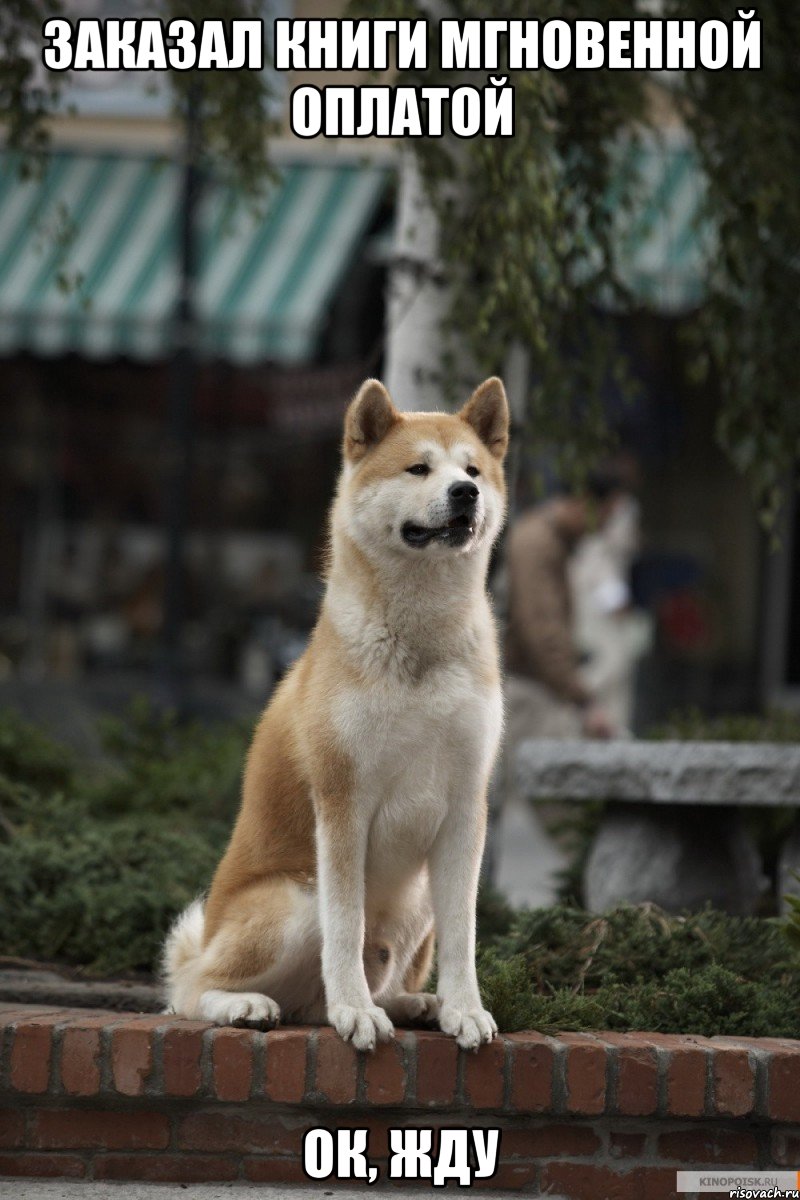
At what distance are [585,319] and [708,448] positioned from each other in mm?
8012

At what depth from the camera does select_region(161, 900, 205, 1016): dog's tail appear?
3.73 meters

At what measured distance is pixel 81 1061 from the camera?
3.47 meters

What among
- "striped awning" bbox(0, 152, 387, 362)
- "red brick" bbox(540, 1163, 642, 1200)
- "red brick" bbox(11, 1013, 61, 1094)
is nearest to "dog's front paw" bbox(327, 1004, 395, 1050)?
"red brick" bbox(540, 1163, 642, 1200)

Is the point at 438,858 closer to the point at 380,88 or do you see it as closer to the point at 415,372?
the point at 415,372

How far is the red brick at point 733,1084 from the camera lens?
346 centimetres

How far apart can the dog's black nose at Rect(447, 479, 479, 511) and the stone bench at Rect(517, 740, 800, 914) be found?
7.03 ft

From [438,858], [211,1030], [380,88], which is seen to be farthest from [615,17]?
[211,1030]

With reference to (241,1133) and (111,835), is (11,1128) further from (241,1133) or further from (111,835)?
(111,835)

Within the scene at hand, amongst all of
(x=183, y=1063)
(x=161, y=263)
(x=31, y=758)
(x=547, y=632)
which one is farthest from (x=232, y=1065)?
(x=161, y=263)

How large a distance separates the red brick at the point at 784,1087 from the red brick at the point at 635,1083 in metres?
0.26

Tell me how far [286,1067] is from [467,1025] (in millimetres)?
410

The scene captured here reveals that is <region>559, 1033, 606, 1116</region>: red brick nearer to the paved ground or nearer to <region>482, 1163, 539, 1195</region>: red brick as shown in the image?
<region>482, 1163, 539, 1195</region>: red brick

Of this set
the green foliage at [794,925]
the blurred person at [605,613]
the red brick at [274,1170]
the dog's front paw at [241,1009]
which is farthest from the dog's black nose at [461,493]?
the blurred person at [605,613]

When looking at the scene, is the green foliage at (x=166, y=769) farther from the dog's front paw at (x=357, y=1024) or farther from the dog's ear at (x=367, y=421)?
the dog's ear at (x=367, y=421)
